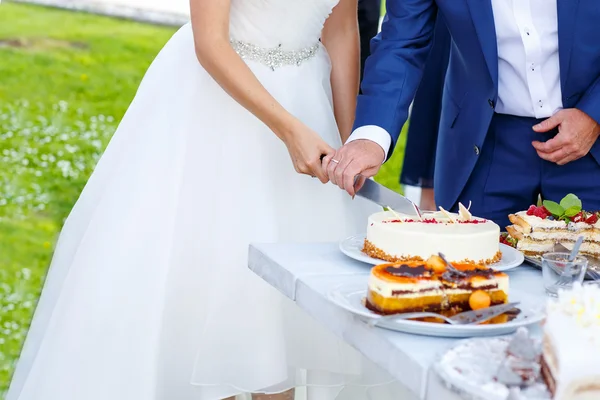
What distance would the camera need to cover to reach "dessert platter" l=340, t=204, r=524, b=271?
2006 millimetres

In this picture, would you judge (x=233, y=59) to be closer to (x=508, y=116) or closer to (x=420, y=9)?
(x=420, y=9)

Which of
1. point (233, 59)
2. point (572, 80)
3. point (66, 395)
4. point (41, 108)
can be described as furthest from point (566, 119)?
point (41, 108)

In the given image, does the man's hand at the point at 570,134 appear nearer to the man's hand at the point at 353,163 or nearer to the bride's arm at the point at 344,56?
the man's hand at the point at 353,163

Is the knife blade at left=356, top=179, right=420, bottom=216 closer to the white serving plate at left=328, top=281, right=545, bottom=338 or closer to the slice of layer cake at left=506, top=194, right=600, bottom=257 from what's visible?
the slice of layer cake at left=506, top=194, right=600, bottom=257

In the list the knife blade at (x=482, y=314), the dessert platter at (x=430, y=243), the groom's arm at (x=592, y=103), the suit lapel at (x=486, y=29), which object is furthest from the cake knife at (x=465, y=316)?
the suit lapel at (x=486, y=29)

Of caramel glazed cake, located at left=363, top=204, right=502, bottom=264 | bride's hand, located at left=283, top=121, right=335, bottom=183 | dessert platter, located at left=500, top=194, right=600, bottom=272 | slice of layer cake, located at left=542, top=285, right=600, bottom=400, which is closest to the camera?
slice of layer cake, located at left=542, top=285, right=600, bottom=400

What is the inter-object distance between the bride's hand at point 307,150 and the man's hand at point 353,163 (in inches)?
2.1

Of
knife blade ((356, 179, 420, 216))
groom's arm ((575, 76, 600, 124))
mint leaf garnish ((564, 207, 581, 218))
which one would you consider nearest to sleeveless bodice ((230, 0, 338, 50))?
knife blade ((356, 179, 420, 216))

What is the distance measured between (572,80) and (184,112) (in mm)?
1138

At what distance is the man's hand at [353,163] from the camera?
2416 mm

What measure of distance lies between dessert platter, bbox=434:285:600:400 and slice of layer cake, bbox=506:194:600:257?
0.72 meters

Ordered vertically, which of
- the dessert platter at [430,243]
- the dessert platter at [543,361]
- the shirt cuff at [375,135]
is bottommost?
the dessert platter at [543,361]

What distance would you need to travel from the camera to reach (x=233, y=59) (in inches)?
104

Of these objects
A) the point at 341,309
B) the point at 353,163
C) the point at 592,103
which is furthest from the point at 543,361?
the point at 592,103
